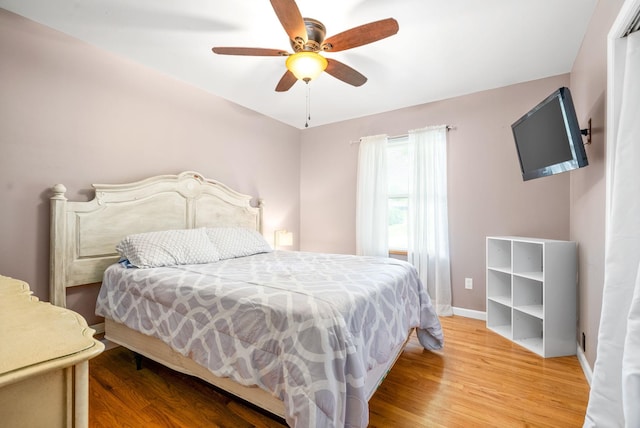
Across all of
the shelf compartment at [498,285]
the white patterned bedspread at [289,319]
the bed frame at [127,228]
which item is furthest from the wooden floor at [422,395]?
the shelf compartment at [498,285]

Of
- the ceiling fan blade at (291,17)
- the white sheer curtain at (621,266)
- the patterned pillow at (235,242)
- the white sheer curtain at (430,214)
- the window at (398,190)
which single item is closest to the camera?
the white sheer curtain at (621,266)

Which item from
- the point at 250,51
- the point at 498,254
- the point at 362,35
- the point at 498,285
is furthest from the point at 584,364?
the point at 250,51

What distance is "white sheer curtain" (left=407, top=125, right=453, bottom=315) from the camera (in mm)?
3283

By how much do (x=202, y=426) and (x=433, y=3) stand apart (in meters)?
2.86

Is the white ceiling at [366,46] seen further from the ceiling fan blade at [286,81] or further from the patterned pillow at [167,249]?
the patterned pillow at [167,249]

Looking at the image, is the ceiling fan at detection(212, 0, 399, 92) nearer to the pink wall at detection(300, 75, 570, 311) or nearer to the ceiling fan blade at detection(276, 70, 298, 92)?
the ceiling fan blade at detection(276, 70, 298, 92)

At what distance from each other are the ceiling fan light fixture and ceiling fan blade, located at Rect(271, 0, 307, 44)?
106 millimetres

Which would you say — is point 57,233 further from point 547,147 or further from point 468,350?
point 547,147

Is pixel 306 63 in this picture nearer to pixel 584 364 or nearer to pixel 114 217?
pixel 114 217

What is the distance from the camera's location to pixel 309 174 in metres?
4.45

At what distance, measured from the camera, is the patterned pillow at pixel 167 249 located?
2.16 metres

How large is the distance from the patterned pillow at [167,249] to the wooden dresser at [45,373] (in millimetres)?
1528

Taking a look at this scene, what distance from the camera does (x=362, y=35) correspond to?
174cm

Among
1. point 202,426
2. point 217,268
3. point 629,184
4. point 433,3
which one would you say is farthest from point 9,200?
point 629,184
